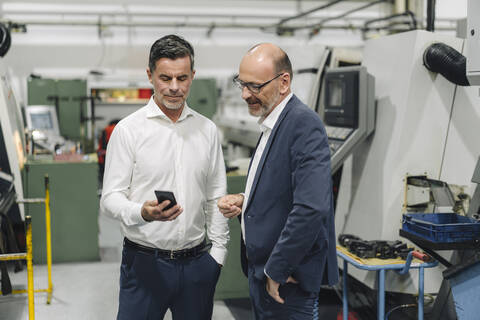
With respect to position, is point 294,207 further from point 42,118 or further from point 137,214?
point 42,118

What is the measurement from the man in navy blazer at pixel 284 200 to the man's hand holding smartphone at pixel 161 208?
0.29m

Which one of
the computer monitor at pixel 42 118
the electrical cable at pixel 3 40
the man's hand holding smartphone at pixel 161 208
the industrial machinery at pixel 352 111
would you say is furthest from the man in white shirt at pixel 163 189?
the computer monitor at pixel 42 118

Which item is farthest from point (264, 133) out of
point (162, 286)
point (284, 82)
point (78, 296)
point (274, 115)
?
point (78, 296)

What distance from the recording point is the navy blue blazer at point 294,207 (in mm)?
1590

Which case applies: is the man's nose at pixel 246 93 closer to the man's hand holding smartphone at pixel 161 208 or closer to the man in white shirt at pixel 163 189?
the man in white shirt at pixel 163 189

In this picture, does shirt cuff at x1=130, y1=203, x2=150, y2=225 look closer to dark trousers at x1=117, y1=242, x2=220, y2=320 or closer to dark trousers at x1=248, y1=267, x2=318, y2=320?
dark trousers at x1=117, y1=242, x2=220, y2=320

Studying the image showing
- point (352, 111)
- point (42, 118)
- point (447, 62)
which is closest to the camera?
point (447, 62)

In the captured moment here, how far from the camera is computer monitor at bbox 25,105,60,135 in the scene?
6.55 metres

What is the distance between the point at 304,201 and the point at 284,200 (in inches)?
4.9

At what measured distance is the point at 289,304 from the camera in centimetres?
172

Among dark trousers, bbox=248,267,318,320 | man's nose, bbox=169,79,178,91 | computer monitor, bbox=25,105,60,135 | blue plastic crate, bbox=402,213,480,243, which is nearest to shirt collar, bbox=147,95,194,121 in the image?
man's nose, bbox=169,79,178,91

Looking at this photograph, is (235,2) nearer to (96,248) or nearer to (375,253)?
(96,248)

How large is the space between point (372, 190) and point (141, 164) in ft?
6.23

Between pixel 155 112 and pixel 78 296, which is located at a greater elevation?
pixel 155 112
